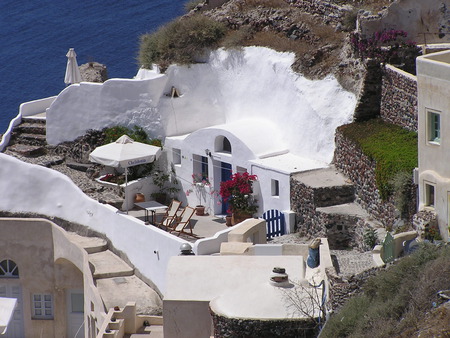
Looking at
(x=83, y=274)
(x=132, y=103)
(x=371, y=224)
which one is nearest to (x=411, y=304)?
(x=371, y=224)

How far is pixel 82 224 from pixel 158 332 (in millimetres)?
8256

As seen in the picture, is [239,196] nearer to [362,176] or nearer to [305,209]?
[305,209]

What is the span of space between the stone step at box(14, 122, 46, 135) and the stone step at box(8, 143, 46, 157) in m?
0.92

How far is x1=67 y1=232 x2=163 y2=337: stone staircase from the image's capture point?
31.3m

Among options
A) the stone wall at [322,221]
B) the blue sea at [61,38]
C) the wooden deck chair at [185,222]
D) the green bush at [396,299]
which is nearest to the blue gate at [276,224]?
the stone wall at [322,221]

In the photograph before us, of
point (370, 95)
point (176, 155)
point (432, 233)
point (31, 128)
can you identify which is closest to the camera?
point (432, 233)

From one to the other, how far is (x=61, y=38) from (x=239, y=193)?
46176 millimetres

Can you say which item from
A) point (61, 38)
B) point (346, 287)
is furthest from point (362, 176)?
point (61, 38)

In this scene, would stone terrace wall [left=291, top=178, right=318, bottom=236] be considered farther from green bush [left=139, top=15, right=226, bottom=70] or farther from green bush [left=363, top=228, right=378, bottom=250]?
green bush [left=139, top=15, right=226, bottom=70]

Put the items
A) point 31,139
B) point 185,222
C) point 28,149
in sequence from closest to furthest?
point 185,222
point 28,149
point 31,139

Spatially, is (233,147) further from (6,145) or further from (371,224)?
(6,145)

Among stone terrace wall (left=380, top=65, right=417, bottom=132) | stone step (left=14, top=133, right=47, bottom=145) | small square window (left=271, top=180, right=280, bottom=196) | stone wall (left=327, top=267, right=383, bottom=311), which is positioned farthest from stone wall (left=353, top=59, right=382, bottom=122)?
stone step (left=14, top=133, right=47, bottom=145)

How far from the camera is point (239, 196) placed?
34406 millimetres

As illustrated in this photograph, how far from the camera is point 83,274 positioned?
36125 mm
